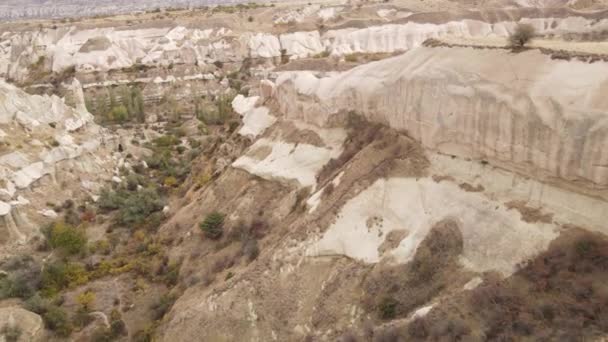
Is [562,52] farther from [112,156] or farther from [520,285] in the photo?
[112,156]

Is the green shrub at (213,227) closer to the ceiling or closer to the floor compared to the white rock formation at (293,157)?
closer to the floor

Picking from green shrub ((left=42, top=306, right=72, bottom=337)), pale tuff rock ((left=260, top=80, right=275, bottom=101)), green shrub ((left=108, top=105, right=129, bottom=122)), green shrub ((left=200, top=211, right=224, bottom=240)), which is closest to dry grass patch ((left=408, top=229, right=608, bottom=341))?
green shrub ((left=200, top=211, right=224, bottom=240))

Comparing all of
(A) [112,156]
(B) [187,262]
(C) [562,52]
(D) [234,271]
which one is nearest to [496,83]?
(C) [562,52]

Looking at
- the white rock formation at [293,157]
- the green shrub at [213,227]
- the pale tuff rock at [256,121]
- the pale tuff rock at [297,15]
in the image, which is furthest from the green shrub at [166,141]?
the pale tuff rock at [297,15]

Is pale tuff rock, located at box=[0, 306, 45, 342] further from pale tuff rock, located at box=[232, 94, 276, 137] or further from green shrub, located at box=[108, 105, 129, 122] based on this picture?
green shrub, located at box=[108, 105, 129, 122]

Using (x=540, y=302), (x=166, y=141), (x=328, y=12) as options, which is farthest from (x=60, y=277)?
(x=328, y=12)

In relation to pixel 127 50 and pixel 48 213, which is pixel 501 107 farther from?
pixel 127 50

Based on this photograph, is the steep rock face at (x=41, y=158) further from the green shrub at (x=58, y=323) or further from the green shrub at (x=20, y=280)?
the green shrub at (x=58, y=323)
